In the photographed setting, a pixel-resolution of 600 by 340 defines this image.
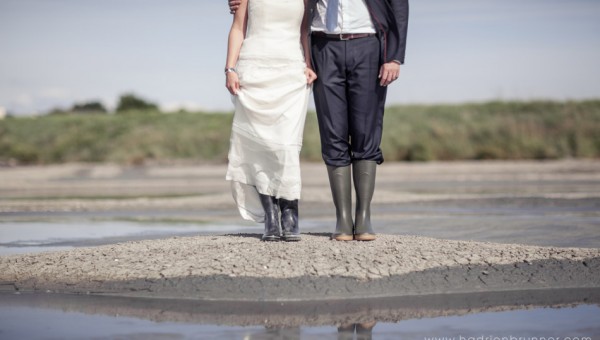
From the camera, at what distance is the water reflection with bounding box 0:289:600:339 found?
202 inches

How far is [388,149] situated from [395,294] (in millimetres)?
27489

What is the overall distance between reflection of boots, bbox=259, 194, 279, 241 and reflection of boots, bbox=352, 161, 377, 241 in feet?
2.02

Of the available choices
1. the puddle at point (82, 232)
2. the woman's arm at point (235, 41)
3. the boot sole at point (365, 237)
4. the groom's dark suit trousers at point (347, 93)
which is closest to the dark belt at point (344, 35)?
the groom's dark suit trousers at point (347, 93)

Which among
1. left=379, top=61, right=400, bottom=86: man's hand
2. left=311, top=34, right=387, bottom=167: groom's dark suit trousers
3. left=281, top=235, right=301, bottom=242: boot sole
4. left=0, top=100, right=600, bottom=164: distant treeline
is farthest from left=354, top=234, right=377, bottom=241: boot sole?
left=0, top=100, right=600, bottom=164: distant treeline

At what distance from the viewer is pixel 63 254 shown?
752 cm

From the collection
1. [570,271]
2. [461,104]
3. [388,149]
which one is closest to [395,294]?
[570,271]

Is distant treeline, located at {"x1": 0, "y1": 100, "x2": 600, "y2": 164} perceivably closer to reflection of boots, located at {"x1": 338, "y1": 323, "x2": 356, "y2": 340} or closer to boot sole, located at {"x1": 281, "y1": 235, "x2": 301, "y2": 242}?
boot sole, located at {"x1": 281, "y1": 235, "x2": 301, "y2": 242}

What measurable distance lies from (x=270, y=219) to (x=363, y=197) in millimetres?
737

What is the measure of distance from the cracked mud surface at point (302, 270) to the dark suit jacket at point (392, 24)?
4.65 feet

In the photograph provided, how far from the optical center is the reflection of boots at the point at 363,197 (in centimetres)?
754

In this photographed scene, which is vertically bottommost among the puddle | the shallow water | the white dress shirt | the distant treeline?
the distant treeline

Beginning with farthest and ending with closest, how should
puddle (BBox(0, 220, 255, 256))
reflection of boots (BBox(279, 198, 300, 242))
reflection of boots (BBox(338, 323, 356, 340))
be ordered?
puddle (BBox(0, 220, 255, 256)), reflection of boots (BBox(279, 198, 300, 242)), reflection of boots (BBox(338, 323, 356, 340))

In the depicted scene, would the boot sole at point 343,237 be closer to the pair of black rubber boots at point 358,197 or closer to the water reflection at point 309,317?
the pair of black rubber boots at point 358,197

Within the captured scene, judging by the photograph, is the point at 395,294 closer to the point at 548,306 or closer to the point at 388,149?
the point at 548,306
